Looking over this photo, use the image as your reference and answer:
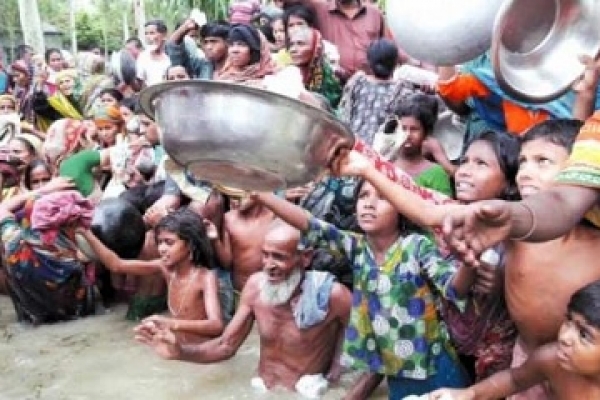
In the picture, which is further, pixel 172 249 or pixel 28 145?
pixel 28 145

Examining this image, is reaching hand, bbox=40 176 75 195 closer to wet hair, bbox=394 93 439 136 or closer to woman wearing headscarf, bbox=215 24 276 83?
woman wearing headscarf, bbox=215 24 276 83

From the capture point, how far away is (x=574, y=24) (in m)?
2.60

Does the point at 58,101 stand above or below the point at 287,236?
below

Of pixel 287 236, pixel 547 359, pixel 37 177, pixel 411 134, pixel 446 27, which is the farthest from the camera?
pixel 37 177

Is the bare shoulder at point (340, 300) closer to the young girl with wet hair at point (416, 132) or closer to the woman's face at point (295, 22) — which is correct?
the young girl with wet hair at point (416, 132)

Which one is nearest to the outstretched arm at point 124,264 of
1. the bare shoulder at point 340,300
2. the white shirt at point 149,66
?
the bare shoulder at point 340,300

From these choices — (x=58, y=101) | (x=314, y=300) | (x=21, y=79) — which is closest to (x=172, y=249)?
(x=314, y=300)

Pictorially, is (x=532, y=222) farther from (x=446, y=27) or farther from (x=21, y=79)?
(x=21, y=79)

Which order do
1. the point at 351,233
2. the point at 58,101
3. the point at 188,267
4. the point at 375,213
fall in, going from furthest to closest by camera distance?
the point at 58,101 < the point at 188,267 < the point at 351,233 < the point at 375,213

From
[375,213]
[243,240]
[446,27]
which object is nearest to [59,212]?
[243,240]

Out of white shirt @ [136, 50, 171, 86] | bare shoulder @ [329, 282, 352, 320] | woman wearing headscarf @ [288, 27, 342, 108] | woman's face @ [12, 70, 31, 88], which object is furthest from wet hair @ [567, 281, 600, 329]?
woman's face @ [12, 70, 31, 88]

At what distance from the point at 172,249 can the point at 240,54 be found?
119 centimetres

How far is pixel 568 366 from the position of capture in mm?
2213

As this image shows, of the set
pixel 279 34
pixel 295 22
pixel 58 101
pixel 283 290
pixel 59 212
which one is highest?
pixel 295 22
